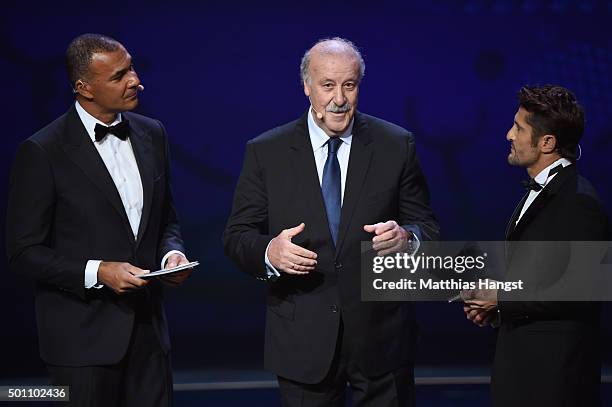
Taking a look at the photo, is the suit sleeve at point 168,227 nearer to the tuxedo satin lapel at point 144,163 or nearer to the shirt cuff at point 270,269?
the tuxedo satin lapel at point 144,163

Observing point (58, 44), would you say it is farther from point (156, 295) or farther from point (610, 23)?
point (610, 23)

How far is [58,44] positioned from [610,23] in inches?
117

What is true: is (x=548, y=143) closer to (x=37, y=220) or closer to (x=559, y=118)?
(x=559, y=118)

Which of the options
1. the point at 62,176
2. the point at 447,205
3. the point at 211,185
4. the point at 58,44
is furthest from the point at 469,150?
the point at 62,176

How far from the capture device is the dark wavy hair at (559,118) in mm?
3172

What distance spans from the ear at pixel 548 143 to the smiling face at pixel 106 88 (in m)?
1.31

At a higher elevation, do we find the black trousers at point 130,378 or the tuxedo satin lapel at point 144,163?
the tuxedo satin lapel at point 144,163

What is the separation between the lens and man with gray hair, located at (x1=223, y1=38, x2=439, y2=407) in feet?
10.4

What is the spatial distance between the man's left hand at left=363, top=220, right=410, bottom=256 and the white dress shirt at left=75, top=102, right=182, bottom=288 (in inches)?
29.4

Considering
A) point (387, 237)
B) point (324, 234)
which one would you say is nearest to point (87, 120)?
point (324, 234)

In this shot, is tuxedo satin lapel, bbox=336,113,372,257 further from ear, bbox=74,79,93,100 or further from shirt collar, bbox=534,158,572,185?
ear, bbox=74,79,93,100

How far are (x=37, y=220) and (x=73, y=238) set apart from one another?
12 centimetres

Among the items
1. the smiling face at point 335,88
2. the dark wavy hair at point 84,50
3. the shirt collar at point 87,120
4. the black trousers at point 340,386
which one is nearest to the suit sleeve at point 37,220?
the shirt collar at point 87,120

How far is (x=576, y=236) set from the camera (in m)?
3.04
